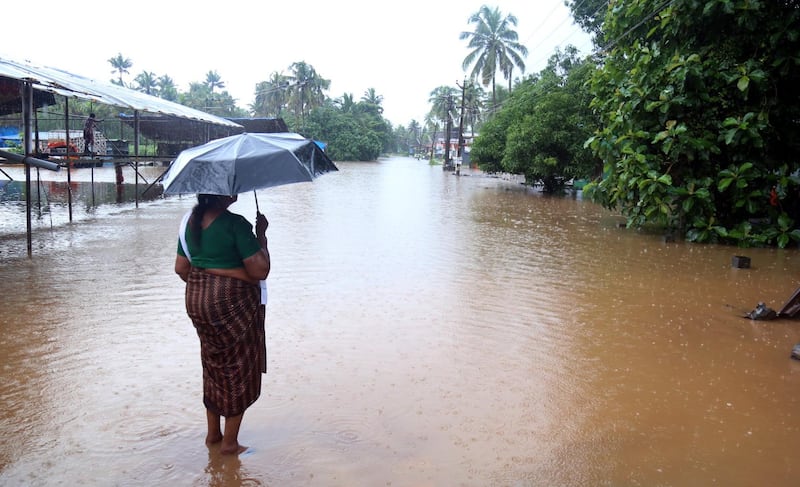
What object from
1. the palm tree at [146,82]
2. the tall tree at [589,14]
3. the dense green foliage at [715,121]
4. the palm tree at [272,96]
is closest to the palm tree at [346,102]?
the palm tree at [272,96]

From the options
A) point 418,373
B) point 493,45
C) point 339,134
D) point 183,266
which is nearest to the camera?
point 183,266

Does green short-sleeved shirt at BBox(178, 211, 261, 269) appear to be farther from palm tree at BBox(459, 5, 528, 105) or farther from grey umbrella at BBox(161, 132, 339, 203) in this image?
palm tree at BBox(459, 5, 528, 105)

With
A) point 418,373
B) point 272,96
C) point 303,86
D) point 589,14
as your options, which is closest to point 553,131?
point 589,14

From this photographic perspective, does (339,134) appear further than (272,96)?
No

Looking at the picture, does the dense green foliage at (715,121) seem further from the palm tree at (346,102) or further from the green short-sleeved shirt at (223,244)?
the palm tree at (346,102)

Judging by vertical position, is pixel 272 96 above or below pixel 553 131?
above

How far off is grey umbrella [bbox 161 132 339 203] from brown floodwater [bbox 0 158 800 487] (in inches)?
64.5

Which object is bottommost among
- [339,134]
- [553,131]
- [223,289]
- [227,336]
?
[227,336]

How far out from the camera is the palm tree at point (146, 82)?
251 ft

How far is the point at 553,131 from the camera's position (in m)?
23.0

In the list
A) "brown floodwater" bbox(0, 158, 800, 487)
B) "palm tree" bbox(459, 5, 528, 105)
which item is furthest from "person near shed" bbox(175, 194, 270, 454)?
"palm tree" bbox(459, 5, 528, 105)

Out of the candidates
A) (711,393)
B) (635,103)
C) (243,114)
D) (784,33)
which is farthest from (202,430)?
(243,114)

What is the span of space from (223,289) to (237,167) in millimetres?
670

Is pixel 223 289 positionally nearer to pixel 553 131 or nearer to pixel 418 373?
pixel 418 373
